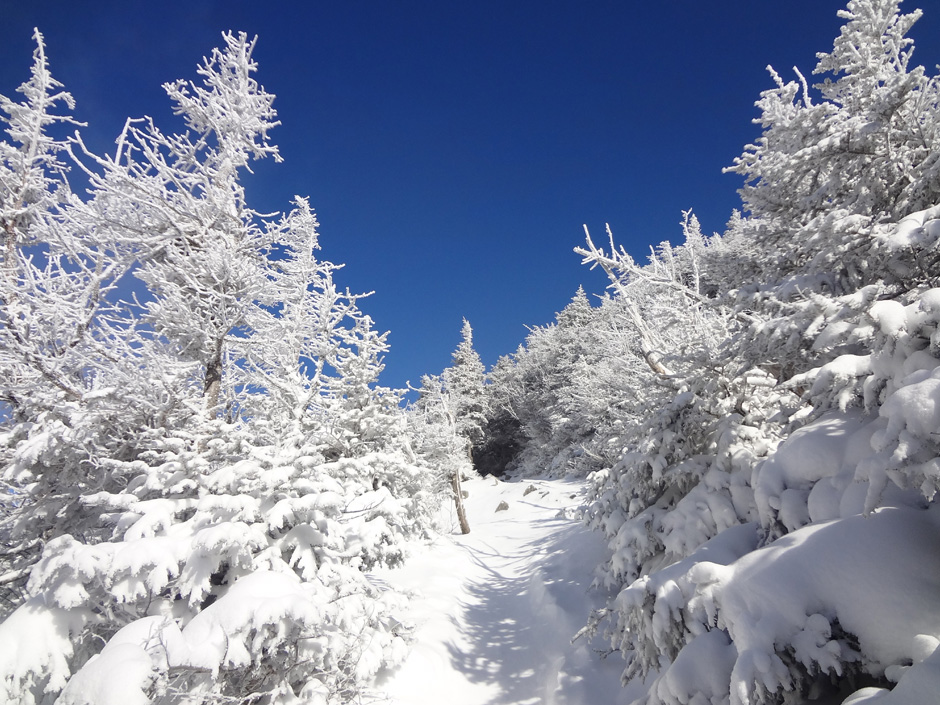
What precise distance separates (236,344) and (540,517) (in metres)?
18.9

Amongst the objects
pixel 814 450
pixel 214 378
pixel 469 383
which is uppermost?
pixel 469 383

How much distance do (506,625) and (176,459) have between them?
28.8 feet

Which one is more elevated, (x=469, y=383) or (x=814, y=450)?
(x=469, y=383)

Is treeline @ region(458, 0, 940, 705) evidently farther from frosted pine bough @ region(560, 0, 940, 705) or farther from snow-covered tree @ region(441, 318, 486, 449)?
snow-covered tree @ region(441, 318, 486, 449)

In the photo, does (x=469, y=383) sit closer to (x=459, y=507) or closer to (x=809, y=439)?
(x=459, y=507)

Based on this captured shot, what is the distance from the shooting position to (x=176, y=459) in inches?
210

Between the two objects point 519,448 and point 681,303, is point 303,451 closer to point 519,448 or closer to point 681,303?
point 681,303

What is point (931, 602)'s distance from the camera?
2492 mm

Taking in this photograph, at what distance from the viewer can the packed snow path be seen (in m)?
7.28

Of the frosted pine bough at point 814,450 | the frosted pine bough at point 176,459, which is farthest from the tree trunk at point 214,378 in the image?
the frosted pine bough at point 814,450

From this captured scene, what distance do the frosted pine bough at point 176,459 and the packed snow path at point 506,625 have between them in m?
1.70

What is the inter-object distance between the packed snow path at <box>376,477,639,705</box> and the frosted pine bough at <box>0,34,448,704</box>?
5.58ft

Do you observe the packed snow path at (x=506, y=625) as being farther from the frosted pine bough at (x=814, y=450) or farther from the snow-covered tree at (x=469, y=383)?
the snow-covered tree at (x=469, y=383)

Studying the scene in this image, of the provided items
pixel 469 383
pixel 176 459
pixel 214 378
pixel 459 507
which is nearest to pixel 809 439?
pixel 176 459
